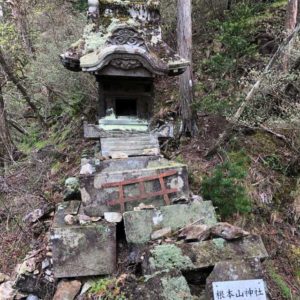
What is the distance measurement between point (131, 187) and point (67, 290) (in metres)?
1.63

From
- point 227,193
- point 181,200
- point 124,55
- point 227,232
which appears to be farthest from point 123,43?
point 227,232

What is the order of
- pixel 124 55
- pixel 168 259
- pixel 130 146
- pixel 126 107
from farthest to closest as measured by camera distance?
pixel 126 107 → pixel 130 146 → pixel 124 55 → pixel 168 259

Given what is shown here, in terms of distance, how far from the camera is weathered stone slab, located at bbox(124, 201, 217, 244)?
4.89 meters

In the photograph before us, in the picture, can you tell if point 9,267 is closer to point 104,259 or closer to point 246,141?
point 104,259

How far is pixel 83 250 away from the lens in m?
4.69

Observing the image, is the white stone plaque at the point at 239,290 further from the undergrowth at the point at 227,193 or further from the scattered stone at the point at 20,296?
the scattered stone at the point at 20,296

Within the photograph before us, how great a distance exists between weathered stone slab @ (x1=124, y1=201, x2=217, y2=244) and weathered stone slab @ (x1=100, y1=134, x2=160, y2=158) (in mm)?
1328

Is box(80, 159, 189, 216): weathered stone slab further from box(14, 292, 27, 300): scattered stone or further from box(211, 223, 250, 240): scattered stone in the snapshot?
box(14, 292, 27, 300): scattered stone

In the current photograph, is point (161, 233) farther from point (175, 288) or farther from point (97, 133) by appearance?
point (97, 133)

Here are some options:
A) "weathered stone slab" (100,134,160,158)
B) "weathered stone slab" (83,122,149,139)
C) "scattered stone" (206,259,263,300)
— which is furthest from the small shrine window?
"scattered stone" (206,259,263,300)

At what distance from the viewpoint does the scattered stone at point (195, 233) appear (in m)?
4.68

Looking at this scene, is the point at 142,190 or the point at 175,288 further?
the point at 142,190

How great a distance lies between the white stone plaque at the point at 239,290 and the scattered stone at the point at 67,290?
1817 mm

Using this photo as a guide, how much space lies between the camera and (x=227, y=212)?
5797 mm
